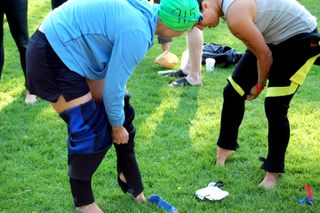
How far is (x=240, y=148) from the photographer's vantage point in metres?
4.08

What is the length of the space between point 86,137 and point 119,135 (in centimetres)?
20

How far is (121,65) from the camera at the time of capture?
98.2 inches

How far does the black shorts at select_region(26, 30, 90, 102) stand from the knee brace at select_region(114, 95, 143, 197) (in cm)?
41

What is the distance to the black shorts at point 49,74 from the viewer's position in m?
2.62

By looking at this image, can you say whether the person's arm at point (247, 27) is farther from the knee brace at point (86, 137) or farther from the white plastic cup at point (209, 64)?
the white plastic cup at point (209, 64)

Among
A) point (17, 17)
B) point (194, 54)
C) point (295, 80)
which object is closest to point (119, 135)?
point (295, 80)

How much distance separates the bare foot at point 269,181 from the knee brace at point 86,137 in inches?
48.8

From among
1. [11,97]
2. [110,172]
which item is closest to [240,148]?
[110,172]

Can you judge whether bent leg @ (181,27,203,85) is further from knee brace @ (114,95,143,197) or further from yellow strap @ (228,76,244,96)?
knee brace @ (114,95,143,197)

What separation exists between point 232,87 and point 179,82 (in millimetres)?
1995

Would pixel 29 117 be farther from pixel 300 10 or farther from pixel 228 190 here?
pixel 300 10

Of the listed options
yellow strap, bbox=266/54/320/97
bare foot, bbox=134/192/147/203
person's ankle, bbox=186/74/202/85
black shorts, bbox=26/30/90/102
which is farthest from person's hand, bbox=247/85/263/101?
person's ankle, bbox=186/74/202/85

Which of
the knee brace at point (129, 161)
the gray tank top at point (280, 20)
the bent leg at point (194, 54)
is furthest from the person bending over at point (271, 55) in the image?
the bent leg at point (194, 54)

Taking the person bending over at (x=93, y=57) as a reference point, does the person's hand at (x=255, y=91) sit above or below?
below
